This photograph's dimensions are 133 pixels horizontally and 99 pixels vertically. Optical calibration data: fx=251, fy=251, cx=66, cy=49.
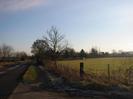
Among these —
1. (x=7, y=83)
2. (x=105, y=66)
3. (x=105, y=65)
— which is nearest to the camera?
(x=7, y=83)

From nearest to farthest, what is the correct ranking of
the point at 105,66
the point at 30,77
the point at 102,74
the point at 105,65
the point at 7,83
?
the point at 7,83, the point at 102,74, the point at 30,77, the point at 105,66, the point at 105,65

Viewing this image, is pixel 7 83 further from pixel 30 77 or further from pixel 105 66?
pixel 105 66

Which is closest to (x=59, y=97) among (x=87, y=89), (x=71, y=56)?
(x=87, y=89)

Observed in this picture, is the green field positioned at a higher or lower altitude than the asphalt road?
higher

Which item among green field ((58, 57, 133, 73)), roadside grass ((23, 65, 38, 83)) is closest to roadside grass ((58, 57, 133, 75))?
green field ((58, 57, 133, 73))

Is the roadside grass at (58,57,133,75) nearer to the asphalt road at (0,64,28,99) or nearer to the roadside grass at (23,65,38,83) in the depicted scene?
the roadside grass at (23,65,38,83)

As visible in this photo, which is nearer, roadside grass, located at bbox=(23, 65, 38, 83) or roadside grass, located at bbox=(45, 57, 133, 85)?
roadside grass, located at bbox=(45, 57, 133, 85)

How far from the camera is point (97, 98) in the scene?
1219 centimetres

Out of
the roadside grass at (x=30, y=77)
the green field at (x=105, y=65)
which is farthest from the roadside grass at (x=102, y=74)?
the roadside grass at (x=30, y=77)

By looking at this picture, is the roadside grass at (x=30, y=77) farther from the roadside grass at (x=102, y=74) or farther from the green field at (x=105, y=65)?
the green field at (x=105, y=65)

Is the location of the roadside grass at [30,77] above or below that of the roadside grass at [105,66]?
below

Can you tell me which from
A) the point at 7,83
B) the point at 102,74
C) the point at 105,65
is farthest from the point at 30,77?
the point at 105,65

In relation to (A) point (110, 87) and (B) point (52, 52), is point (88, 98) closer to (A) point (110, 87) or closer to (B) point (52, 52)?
(A) point (110, 87)

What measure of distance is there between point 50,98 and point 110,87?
405 cm
